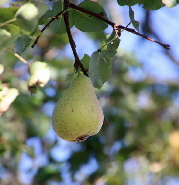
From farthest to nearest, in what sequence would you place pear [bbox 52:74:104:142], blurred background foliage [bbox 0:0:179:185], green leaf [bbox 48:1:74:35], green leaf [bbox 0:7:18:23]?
1. blurred background foliage [bbox 0:0:179:185]
2. green leaf [bbox 48:1:74:35]
3. pear [bbox 52:74:104:142]
4. green leaf [bbox 0:7:18:23]

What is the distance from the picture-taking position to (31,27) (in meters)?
0.76

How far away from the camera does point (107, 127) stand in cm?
297

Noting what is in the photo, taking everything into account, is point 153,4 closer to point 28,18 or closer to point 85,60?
point 85,60

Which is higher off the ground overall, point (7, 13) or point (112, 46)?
point (7, 13)

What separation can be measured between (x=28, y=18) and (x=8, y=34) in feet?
0.26

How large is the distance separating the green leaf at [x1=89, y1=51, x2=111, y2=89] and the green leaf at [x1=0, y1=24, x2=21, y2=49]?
263 millimetres

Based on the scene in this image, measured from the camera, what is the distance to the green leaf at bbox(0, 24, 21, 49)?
813 millimetres

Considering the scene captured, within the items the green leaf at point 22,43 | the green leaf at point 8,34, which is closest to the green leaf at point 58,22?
the green leaf at point 22,43

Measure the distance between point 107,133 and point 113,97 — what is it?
343 mm

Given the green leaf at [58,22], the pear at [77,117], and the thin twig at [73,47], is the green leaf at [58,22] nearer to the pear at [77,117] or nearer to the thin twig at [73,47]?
the thin twig at [73,47]

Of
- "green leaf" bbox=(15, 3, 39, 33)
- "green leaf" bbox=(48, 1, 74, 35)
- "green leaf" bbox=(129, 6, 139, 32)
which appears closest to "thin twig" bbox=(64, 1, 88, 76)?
"green leaf" bbox=(48, 1, 74, 35)

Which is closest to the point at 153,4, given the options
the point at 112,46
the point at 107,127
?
the point at 112,46

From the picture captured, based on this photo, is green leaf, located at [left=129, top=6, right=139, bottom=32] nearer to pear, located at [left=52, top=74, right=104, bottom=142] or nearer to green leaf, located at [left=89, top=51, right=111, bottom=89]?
green leaf, located at [left=89, top=51, right=111, bottom=89]

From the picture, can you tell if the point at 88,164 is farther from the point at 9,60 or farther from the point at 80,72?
the point at 80,72
